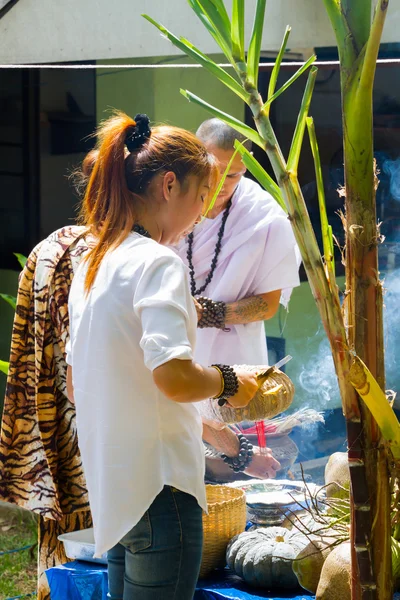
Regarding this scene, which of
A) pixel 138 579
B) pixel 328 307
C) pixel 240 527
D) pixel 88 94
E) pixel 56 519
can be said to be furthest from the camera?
pixel 88 94

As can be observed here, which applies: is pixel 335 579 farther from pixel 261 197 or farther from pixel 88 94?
pixel 88 94

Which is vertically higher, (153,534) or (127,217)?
(127,217)

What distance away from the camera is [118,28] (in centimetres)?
374

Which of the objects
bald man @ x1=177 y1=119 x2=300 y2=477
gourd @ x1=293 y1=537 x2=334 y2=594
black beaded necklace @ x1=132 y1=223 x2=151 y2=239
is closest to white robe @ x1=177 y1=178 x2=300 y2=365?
bald man @ x1=177 y1=119 x2=300 y2=477

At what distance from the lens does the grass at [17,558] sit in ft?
13.6

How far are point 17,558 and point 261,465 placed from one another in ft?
7.71

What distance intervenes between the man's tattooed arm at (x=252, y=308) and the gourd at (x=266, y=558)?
115cm

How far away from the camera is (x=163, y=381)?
153 centimetres

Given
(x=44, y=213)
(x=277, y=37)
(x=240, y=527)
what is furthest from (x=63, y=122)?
(x=240, y=527)

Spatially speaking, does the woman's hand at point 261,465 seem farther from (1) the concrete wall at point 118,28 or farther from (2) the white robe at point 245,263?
(1) the concrete wall at point 118,28

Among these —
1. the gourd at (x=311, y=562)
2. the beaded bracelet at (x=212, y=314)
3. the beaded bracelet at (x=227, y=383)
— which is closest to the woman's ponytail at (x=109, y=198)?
the beaded bracelet at (x=227, y=383)

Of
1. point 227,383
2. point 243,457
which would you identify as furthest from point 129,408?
point 243,457

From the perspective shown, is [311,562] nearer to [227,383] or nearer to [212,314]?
[227,383]

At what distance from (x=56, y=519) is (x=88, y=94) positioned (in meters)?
2.40
